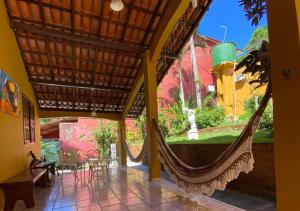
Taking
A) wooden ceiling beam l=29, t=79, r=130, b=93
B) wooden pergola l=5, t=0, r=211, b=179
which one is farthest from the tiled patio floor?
wooden ceiling beam l=29, t=79, r=130, b=93

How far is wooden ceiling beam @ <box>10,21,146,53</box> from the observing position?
4.43 meters

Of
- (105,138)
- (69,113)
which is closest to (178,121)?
(105,138)

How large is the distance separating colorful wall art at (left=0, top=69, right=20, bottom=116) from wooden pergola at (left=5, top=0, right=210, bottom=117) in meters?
1.17

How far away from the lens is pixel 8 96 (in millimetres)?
Answer: 3920

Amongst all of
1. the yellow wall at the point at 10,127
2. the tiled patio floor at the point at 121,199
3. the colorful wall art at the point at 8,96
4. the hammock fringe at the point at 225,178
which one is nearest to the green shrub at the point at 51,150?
the yellow wall at the point at 10,127

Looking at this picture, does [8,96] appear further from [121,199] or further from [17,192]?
[121,199]

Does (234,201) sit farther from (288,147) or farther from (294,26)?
(294,26)

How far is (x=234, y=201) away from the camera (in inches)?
132

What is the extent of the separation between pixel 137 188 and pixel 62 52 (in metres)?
3.67

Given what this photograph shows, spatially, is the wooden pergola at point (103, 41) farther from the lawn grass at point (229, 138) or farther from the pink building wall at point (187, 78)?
the pink building wall at point (187, 78)

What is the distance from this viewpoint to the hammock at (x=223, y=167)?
2.05 metres

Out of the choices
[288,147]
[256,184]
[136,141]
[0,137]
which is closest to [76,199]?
[0,137]

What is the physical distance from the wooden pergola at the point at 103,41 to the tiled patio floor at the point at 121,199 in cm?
81

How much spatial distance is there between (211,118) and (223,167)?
587cm
